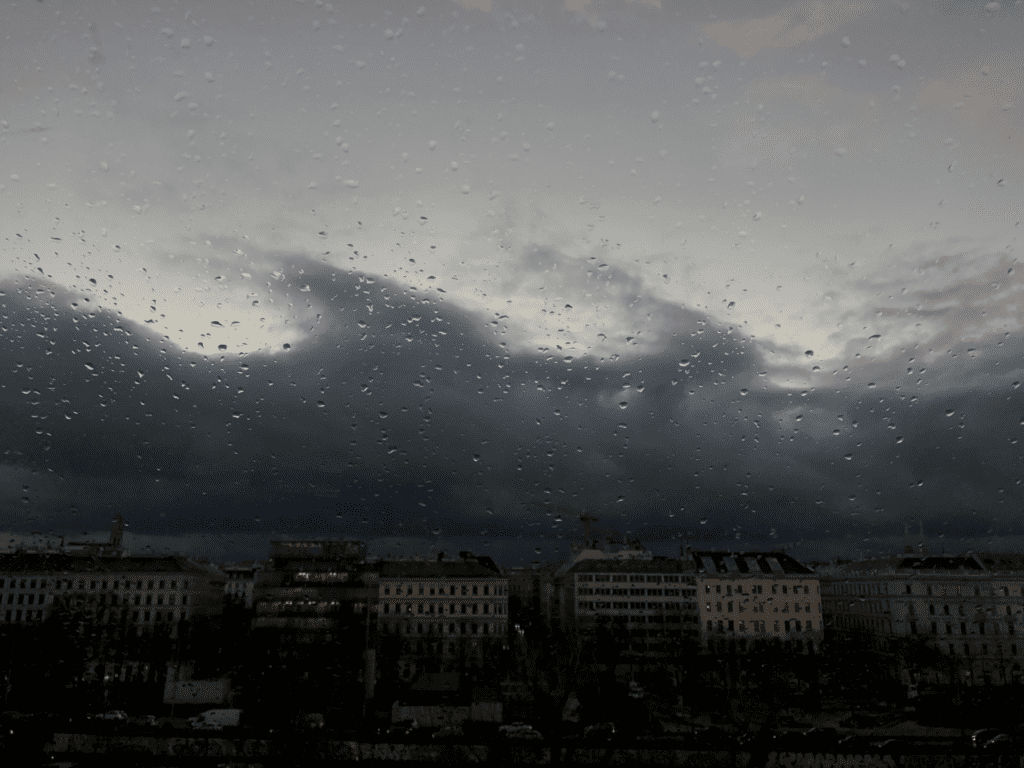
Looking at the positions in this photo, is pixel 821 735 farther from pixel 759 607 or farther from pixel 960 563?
pixel 759 607

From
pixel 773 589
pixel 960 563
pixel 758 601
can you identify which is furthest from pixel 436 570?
pixel 960 563

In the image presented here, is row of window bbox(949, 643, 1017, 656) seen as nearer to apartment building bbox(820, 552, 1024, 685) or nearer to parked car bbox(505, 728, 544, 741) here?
apartment building bbox(820, 552, 1024, 685)

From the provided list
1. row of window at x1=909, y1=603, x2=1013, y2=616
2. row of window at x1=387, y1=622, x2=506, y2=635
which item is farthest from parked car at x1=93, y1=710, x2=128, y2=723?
row of window at x1=909, y1=603, x2=1013, y2=616

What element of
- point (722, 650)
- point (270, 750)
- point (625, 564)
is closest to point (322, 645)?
point (625, 564)

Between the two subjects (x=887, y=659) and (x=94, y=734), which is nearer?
(x=94, y=734)

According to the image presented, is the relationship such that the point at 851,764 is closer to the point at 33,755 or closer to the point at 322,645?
the point at 33,755

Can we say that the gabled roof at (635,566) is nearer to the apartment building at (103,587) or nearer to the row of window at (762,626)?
the row of window at (762,626)

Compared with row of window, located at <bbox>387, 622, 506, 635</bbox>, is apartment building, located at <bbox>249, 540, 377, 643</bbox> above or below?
above

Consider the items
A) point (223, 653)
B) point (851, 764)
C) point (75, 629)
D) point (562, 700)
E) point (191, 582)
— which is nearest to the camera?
point (851, 764)
